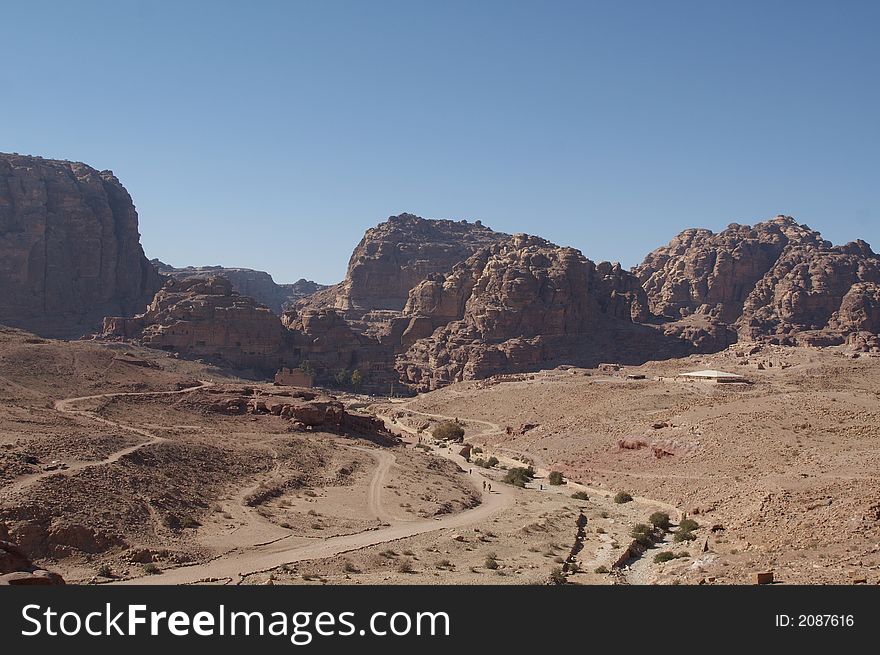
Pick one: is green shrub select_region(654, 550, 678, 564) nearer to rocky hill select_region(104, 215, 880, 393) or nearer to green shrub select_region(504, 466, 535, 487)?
green shrub select_region(504, 466, 535, 487)

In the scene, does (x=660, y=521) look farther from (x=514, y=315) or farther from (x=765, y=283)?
(x=765, y=283)

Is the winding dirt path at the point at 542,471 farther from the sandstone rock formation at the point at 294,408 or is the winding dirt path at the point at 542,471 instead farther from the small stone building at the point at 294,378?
the small stone building at the point at 294,378

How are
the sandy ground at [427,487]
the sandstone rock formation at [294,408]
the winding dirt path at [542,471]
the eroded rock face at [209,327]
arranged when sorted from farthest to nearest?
the eroded rock face at [209,327], the sandstone rock formation at [294,408], the winding dirt path at [542,471], the sandy ground at [427,487]

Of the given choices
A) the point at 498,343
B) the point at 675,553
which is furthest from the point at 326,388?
the point at 675,553

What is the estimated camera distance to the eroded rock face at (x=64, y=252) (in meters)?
117

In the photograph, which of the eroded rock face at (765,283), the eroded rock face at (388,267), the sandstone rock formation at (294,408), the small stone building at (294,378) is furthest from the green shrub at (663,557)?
the eroded rock face at (388,267)

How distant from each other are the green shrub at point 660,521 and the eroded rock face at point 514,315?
63312 millimetres

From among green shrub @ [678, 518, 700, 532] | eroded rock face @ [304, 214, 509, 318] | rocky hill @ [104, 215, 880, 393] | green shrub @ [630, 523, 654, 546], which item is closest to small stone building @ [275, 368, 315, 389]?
rocky hill @ [104, 215, 880, 393]

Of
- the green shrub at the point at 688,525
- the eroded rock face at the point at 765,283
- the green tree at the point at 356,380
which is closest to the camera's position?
the green shrub at the point at 688,525

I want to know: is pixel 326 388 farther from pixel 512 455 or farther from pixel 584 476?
pixel 584 476

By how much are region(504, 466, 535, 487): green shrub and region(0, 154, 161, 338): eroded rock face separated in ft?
263

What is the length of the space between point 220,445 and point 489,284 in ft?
251

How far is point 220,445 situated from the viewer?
45.2 m

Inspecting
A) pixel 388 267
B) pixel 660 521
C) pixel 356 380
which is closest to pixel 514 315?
pixel 356 380
